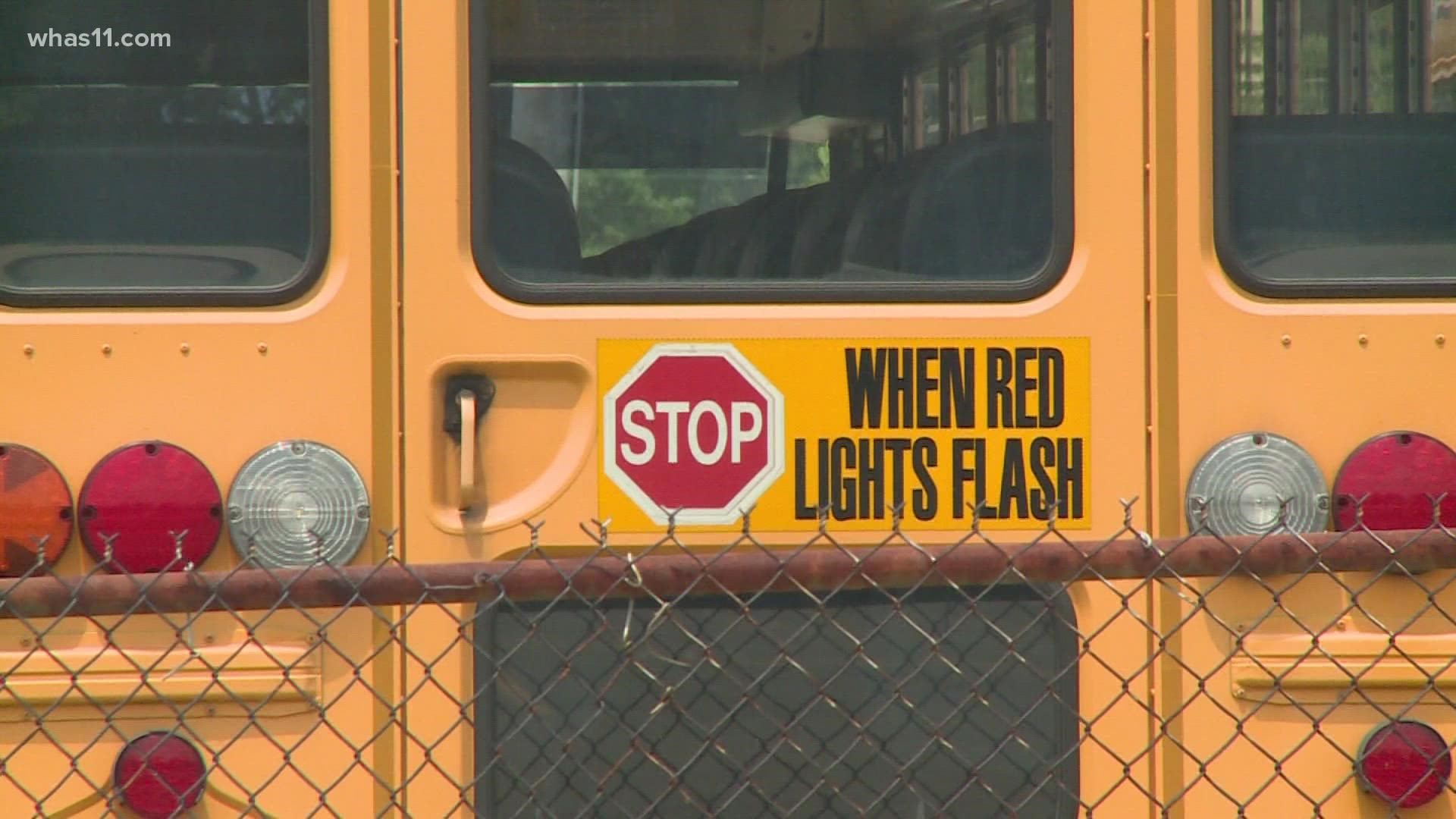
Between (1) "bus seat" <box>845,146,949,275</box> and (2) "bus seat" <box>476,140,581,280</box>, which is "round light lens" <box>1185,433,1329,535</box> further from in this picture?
(2) "bus seat" <box>476,140,581,280</box>

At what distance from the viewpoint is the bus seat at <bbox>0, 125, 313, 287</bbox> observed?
2.29 m

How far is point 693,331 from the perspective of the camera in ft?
7.59

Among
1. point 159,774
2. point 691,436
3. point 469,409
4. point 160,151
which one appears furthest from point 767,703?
point 160,151

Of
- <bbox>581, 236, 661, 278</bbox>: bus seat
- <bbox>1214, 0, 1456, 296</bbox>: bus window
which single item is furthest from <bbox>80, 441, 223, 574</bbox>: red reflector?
<bbox>1214, 0, 1456, 296</bbox>: bus window

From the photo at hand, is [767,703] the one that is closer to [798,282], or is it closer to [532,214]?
[798,282]

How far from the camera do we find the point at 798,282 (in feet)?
7.70

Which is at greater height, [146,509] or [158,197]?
[158,197]

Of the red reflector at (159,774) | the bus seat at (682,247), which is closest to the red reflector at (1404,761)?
the bus seat at (682,247)

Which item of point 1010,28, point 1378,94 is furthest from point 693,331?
point 1378,94

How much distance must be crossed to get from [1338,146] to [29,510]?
196cm

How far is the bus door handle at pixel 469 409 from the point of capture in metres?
2.27

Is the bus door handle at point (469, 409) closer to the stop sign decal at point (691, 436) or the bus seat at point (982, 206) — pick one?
the stop sign decal at point (691, 436)

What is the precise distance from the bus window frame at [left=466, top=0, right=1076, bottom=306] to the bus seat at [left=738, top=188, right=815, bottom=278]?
22 mm

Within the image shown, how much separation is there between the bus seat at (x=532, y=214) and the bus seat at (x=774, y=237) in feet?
0.83
